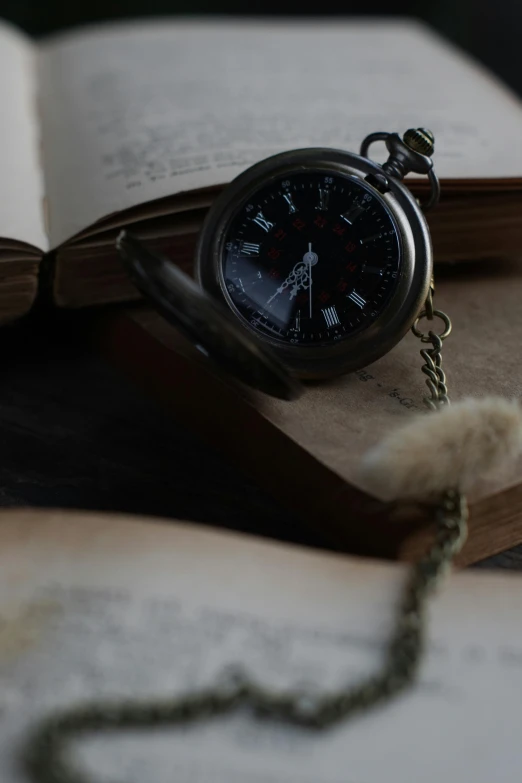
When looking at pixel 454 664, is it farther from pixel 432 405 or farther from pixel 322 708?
Answer: pixel 432 405

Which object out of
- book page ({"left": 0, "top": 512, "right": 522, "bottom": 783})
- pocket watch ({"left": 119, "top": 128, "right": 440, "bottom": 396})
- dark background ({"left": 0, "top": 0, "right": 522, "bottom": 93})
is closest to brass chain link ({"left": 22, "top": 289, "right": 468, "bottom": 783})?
book page ({"left": 0, "top": 512, "right": 522, "bottom": 783})

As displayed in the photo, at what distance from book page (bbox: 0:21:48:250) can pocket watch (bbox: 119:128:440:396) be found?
0.26 m

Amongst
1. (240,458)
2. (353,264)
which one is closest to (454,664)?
(240,458)

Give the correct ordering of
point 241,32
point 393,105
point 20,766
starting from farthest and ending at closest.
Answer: point 241,32, point 393,105, point 20,766

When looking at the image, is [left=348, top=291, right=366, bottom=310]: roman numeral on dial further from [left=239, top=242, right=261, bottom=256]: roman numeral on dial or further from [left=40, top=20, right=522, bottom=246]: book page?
[left=40, top=20, right=522, bottom=246]: book page

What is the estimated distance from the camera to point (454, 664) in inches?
30.1

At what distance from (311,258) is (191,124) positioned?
479 mm

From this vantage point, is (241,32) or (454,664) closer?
(454,664)

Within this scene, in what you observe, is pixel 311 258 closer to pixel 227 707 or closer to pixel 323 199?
pixel 323 199

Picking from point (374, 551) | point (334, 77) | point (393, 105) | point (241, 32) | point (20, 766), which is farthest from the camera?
point (241, 32)

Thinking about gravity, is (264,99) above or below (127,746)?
above

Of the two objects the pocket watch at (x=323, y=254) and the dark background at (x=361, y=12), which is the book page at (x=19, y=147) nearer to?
the pocket watch at (x=323, y=254)

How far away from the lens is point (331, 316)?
3.57ft

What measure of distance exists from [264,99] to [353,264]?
0.60 meters
